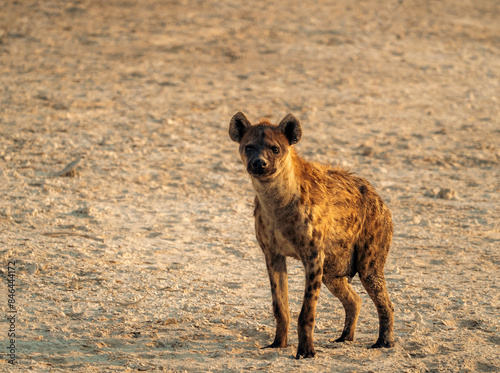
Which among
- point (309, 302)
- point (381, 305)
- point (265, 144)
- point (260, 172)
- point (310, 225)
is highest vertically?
point (265, 144)

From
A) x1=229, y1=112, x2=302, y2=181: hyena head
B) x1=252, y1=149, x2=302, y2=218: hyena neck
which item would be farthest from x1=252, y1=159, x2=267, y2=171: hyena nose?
x1=252, y1=149, x2=302, y2=218: hyena neck

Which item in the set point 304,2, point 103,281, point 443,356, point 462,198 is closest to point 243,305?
point 103,281

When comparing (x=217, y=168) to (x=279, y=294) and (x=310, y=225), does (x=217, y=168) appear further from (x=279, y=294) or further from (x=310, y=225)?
(x=310, y=225)

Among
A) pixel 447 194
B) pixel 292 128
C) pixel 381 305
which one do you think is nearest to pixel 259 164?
pixel 292 128

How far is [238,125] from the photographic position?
428cm

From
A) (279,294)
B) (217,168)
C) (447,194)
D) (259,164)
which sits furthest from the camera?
(217,168)

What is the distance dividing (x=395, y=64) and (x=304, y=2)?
3137mm

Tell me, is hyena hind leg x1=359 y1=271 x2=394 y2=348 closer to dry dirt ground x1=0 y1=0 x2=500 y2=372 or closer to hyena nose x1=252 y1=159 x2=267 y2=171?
dry dirt ground x1=0 y1=0 x2=500 y2=372

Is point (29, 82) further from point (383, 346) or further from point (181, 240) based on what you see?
point (383, 346)

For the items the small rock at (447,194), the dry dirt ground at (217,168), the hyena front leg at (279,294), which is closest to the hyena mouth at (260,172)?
the hyena front leg at (279,294)

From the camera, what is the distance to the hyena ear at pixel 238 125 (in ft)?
13.9

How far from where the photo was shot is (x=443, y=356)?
4156 mm

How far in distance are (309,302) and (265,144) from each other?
2.84ft

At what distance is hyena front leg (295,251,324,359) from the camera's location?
401cm
